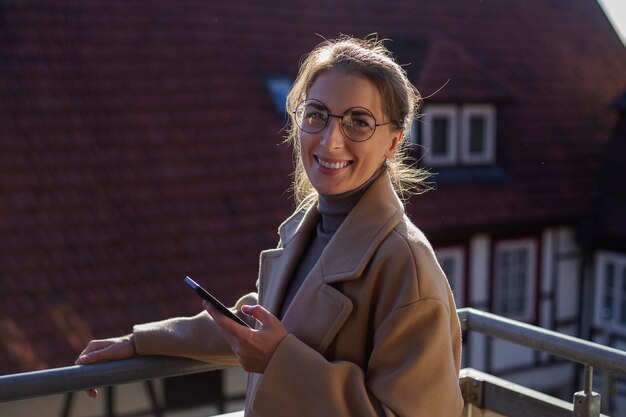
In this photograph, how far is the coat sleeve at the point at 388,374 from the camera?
4.64ft

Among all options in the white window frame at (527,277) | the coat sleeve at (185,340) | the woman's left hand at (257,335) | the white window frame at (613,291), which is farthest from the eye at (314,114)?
the white window frame at (613,291)

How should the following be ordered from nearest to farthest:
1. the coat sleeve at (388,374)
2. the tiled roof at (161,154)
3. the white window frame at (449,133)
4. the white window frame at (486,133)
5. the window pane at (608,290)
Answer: the coat sleeve at (388,374) → the tiled roof at (161,154) → the white window frame at (449,133) → the white window frame at (486,133) → the window pane at (608,290)

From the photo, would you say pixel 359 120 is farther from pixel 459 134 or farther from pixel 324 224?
pixel 459 134

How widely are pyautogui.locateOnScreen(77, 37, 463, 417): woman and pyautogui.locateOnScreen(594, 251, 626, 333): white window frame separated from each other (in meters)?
9.68

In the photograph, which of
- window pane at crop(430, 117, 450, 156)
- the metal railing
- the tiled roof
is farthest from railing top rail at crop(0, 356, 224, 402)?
window pane at crop(430, 117, 450, 156)

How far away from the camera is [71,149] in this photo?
7.78 metres

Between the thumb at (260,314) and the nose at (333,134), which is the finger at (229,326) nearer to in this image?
the thumb at (260,314)

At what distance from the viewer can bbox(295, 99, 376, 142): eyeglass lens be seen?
156 cm

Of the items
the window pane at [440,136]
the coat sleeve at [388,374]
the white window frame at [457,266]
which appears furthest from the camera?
the window pane at [440,136]

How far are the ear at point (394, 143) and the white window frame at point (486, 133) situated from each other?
29.1ft

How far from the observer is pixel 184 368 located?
1.85m

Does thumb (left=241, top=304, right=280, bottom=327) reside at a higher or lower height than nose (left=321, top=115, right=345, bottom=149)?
lower

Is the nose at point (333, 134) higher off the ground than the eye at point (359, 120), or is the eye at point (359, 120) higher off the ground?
the eye at point (359, 120)

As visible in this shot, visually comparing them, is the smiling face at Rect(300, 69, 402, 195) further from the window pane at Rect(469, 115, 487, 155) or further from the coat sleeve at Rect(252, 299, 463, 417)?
the window pane at Rect(469, 115, 487, 155)
